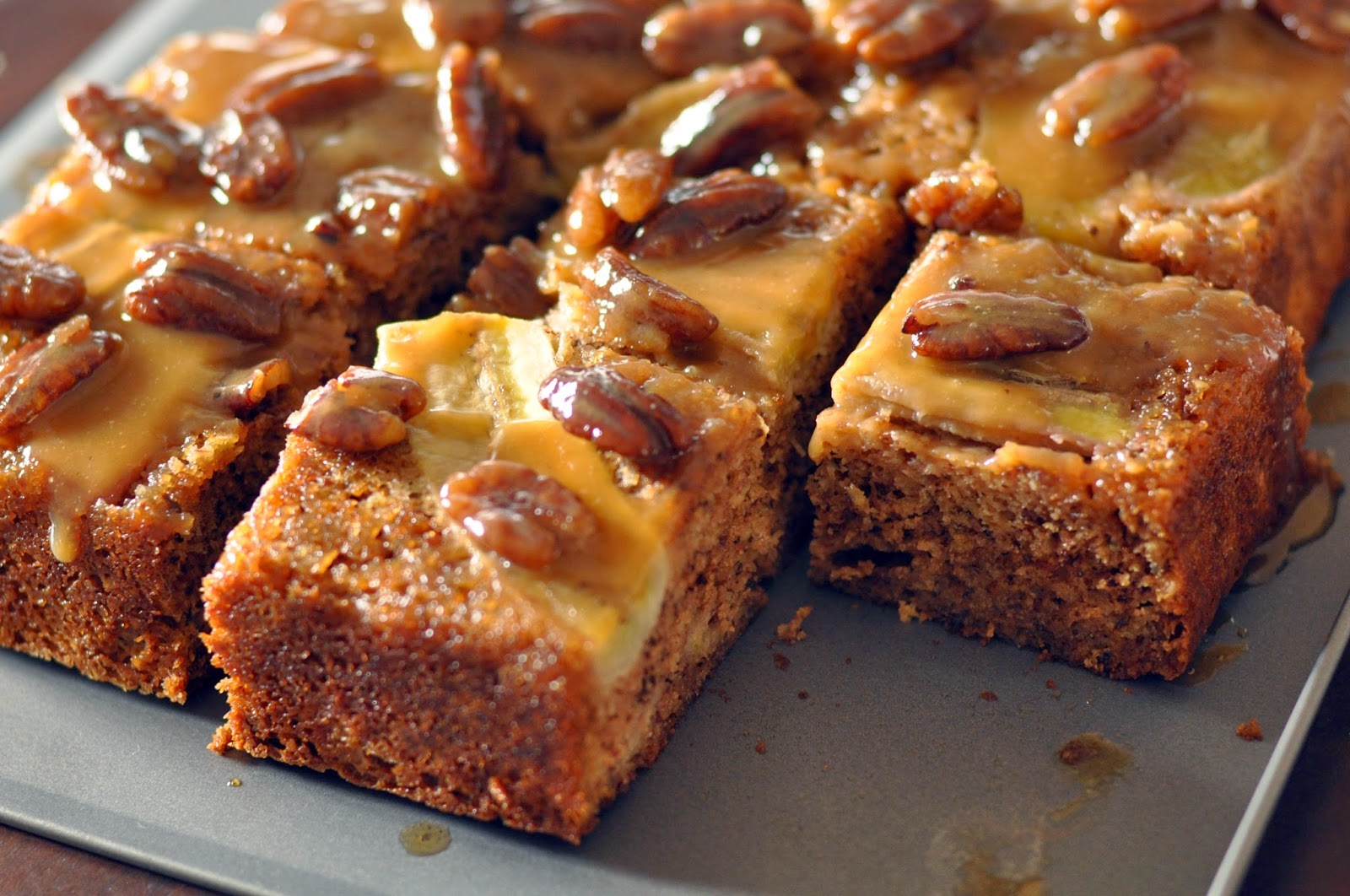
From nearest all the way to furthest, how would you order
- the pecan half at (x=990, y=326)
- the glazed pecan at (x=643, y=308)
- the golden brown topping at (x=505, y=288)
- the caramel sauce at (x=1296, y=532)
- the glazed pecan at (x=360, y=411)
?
the glazed pecan at (x=360, y=411) < the pecan half at (x=990, y=326) < the glazed pecan at (x=643, y=308) < the caramel sauce at (x=1296, y=532) < the golden brown topping at (x=505, y=288)

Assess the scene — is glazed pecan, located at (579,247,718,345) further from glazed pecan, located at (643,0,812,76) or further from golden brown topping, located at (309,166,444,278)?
glazed pecan, located at (643,0,812,76)

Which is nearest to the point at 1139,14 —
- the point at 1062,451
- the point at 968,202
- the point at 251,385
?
the point at 968,202

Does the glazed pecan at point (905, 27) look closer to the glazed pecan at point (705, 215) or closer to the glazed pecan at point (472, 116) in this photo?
the glazed pecan at point (705, 215)

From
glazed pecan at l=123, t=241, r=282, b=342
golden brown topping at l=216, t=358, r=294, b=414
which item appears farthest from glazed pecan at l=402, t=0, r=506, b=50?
golden brown topping at l=216, t=358, r=294, b=414

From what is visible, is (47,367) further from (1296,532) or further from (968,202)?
(1296,532)

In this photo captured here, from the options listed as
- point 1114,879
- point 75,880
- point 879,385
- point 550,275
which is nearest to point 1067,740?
point 1114,879

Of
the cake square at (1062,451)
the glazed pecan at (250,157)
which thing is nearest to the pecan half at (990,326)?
the cake square at (1062,451)
